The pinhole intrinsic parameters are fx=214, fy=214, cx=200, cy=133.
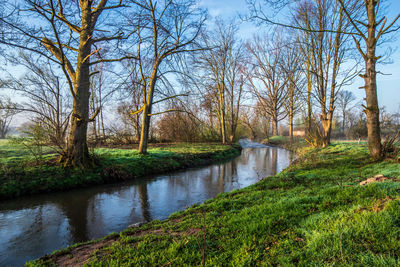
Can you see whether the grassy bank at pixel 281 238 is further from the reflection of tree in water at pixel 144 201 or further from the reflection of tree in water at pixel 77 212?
the reflection of tree in water at pixel 144 201

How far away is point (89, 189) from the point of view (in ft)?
27.2

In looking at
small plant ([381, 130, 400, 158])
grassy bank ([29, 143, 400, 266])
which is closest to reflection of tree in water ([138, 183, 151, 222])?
grassy bank ([29, 143, 400, 266])

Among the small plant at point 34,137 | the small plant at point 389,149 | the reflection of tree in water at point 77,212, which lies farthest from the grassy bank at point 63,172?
the small plant at point 389,149

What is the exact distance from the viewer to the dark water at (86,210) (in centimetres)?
446

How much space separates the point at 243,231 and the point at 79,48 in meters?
9.54

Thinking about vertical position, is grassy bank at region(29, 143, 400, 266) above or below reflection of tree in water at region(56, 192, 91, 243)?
above

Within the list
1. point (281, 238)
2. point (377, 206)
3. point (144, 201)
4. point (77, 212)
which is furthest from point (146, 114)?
point (377, 206)

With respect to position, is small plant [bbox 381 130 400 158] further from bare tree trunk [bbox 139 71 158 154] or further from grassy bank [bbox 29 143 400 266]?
bare tree trunk [bbox 139 71 158 154]

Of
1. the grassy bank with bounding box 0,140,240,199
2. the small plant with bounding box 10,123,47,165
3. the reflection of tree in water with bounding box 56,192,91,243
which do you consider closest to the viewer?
the reflection of tree in water with bounding box 56,192,91,243

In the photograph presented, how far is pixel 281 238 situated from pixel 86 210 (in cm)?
563

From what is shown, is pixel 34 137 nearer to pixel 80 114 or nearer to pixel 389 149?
pixel 80 114

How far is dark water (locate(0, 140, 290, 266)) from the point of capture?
14.6 ft

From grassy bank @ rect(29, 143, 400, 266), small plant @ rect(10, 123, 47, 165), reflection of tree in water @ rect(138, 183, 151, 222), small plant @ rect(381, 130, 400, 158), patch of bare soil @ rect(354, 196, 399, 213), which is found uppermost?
small plant @ rect(10, 123, 47, 165)

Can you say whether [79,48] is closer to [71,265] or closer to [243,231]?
[71,265]
